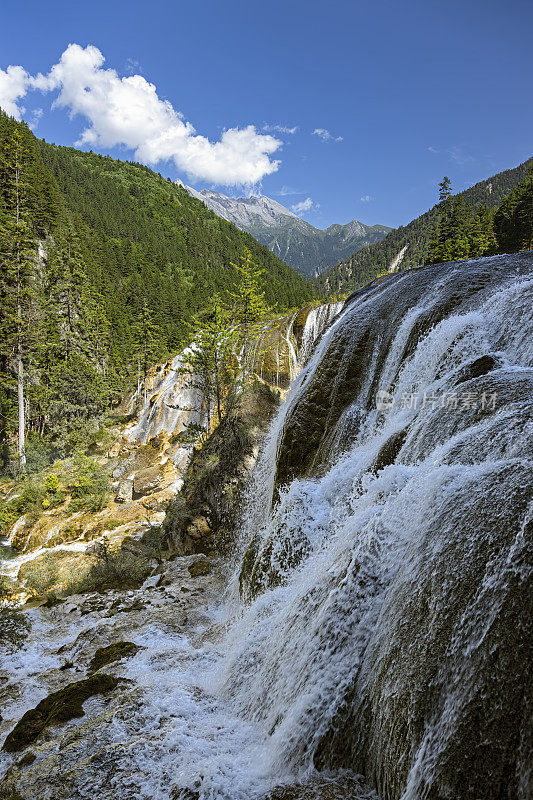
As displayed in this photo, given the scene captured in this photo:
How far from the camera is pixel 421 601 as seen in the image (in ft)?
9.89

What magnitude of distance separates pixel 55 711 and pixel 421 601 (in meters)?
5.16

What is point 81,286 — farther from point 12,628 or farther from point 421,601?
point 421,601

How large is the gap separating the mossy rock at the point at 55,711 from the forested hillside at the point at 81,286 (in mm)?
24881

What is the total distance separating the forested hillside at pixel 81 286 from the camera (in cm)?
2714

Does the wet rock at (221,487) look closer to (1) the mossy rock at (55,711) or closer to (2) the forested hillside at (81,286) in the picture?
(1) the mossy rock at (55,711)

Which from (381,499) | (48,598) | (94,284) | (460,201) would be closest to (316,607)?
(381,499)

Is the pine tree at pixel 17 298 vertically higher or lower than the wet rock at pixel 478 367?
higher

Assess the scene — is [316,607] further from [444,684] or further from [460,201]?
[460,201]

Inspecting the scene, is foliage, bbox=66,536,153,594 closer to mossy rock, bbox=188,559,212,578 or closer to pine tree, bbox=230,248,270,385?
mossy rock, bbox=188,559,212,578

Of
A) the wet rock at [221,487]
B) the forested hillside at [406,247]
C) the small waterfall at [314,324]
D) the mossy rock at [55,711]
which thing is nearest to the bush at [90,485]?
the wet rock at [221,487]

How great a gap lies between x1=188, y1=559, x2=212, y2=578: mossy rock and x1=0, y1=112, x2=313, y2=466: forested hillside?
67.2 feet

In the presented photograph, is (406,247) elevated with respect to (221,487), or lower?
elevated

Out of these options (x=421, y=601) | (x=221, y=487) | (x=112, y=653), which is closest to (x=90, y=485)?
(x=221, y=487)

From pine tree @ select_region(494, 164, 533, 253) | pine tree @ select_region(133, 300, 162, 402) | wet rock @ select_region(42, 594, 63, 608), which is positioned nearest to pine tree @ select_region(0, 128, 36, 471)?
wet rock @ select_region(42, 594, 63, 608)
